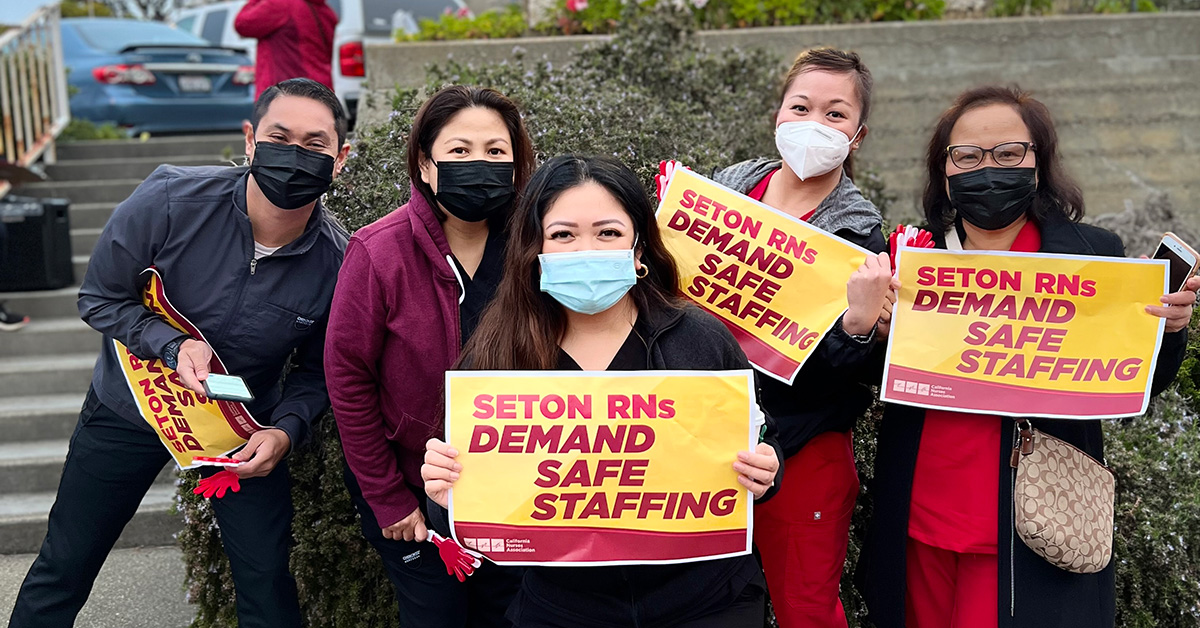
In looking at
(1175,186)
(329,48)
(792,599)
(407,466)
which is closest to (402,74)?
(329,48)

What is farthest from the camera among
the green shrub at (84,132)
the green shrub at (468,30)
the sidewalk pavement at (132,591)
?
the green shrub at (84,132)

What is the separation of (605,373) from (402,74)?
600 cm

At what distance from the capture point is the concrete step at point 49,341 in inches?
274

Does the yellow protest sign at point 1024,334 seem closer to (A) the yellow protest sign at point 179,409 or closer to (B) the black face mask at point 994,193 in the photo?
(B) the black face mask at point 994,193

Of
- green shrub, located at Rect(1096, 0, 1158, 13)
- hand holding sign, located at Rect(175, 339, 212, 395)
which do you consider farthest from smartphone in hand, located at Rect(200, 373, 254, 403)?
green shrub, located at Rect(1096, 0, 1158, 13)

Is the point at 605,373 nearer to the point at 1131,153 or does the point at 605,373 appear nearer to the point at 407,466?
the point at 407,466

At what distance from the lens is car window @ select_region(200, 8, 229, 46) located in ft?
46.0

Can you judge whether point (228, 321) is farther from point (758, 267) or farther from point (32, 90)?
point (32, 90)

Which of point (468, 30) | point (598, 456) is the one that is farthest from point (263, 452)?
point (468, 30)

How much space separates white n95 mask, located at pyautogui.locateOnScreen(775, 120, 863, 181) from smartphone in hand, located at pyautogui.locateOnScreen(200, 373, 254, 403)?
1848 mm

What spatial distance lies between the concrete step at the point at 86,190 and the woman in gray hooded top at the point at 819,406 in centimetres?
732

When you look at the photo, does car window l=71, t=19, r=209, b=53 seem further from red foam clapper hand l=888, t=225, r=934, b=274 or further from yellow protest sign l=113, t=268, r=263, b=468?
red foam clapper hand l=888, t=225, r=934, b=274

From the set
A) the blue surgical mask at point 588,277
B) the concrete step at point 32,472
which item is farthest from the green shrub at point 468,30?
the blue surgical mask at point 588,277

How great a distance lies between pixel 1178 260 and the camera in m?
2.75
